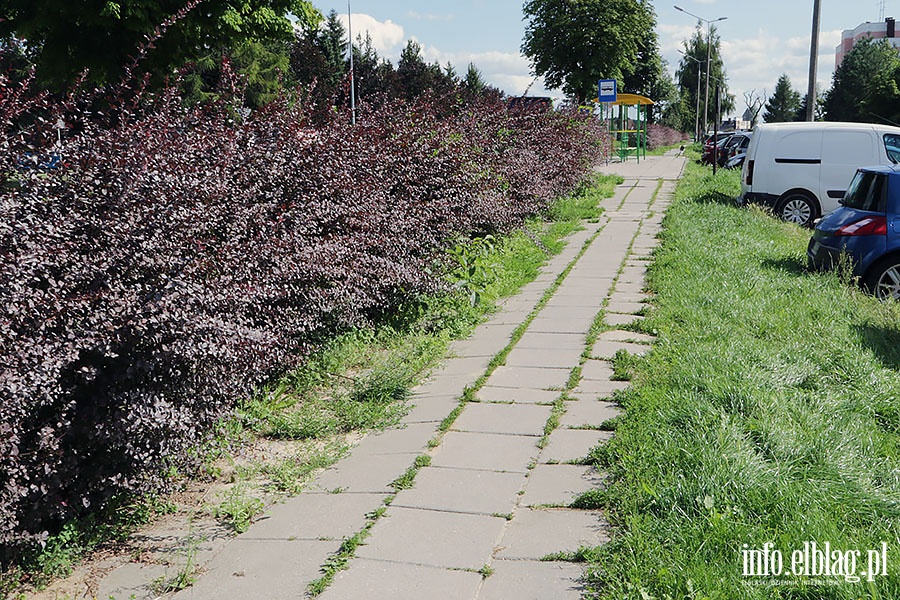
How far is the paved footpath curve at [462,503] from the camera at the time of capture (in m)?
3.27

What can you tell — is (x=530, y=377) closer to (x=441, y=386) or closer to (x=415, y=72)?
(x=441, y=386)

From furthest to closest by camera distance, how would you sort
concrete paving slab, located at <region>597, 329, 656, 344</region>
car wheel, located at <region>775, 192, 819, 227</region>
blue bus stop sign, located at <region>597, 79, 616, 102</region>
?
blue bus stop sign, located at <region>597, 79, 616, 102</region>
car wheel, located at <region>775, 192, 819, 227</region>
concrete paving slab, located at <region>597, 329, 656, 344</region>

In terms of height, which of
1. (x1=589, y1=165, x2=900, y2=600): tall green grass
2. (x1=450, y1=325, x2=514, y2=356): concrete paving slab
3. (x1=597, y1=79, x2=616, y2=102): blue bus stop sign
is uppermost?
(x1=597, y1=79, x2=616, y2=102): blue bus stop sign

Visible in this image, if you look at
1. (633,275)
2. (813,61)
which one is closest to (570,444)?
(633,275)

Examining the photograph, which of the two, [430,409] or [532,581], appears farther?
[430,409]

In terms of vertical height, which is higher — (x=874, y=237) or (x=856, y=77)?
(x=856, y=77)

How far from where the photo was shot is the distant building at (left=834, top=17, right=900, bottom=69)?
121188mm

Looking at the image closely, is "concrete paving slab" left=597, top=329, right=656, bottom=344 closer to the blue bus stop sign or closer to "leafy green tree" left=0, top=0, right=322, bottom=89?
"leafy green tree" left=0, top=0, right=322, bottom=89

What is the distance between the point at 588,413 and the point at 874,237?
222 inches

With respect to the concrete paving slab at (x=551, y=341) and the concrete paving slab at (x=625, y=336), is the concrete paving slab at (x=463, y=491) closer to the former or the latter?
the concrete paving slab at (x=551, y=341)

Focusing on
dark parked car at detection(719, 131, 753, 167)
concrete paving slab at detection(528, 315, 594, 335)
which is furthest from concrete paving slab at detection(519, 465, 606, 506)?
dark parked car at detection(719, 131, 753, 167)

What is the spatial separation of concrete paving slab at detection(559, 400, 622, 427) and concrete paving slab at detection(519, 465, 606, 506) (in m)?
0.66

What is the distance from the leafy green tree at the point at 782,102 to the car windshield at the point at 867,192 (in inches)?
4132

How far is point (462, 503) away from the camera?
3.95 metres
